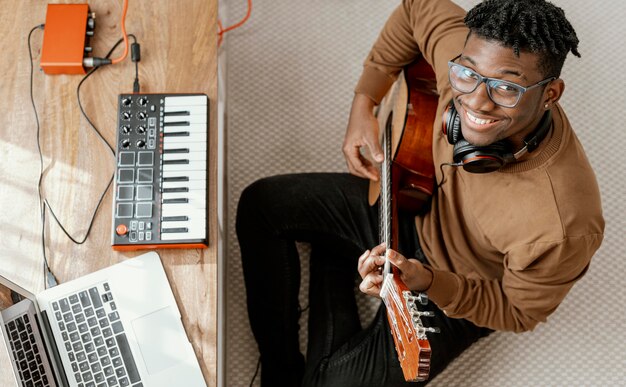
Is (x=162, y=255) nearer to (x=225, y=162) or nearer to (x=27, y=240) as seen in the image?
(x=27, y=240)

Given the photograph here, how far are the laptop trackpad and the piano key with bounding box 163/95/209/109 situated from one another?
42 cm

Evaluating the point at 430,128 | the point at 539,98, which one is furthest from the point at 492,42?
the point at 430,128

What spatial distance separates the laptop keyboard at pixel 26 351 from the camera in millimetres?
1084

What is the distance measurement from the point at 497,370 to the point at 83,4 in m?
1.40

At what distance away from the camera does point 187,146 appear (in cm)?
131

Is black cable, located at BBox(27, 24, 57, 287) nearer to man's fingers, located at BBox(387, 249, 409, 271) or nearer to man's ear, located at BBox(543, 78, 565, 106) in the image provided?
man's fingers, located at BBox(387, 249, 409, 271)

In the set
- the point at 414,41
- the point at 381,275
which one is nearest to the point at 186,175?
the point at 381,275

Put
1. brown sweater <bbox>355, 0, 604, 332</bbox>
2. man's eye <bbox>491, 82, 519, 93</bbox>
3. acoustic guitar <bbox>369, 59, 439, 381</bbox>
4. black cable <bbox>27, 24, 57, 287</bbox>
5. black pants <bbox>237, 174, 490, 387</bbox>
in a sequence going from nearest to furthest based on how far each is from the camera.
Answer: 1. man's eye <bbox>491, 82, 519, 93</bbox>
2. brown sweater <bbox>355, 0, 604, 332</bbox>
3. black cable <bbox>27, 24, 57, 287</bbox>
4. acoustic guitar <bbox>369, 59, 439, 381</bbox>
5. black pants <bbox>237, 174, 490, 387</bbox>

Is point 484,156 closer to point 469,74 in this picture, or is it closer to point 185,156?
point 469,74

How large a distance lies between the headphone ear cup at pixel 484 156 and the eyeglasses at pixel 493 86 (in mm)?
97

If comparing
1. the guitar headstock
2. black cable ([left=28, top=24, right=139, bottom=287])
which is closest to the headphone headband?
the guitar headstock

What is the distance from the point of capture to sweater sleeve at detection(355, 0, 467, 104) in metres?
1.40

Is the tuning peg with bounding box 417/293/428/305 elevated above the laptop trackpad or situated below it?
above

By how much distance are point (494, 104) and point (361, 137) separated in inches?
23.5
